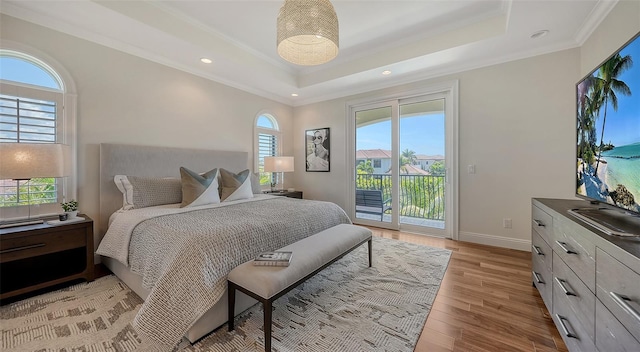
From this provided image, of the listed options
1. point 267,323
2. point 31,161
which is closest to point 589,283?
point 267,323

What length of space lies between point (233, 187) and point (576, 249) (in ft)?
10.3

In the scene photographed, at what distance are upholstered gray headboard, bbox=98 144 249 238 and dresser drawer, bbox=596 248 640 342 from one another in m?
3.88

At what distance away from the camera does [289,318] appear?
173cm

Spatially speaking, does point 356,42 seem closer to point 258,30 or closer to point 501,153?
point 258,30

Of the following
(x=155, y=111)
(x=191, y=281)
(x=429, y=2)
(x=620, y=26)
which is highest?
(x=429, y=2)

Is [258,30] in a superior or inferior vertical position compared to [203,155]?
superior

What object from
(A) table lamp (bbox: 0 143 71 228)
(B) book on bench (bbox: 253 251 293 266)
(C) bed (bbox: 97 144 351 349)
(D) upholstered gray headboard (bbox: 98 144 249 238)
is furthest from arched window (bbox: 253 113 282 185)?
(B) book on bench (bbox: 253 251 293 266)

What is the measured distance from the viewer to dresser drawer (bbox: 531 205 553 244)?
170cm

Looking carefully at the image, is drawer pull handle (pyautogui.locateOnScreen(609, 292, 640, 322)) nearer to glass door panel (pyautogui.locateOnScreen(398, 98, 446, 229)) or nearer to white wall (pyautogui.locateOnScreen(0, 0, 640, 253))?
white wall (pyautogui.locateOnScreen(0, 0, 640, 253))

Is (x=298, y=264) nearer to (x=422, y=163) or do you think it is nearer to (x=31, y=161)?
(x=31, y=161)

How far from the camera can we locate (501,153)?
316 centimetres

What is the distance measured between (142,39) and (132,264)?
2421 millimetres

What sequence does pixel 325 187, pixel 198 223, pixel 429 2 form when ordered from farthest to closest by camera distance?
pixel 325 187 < pixel 429 2 < pixel 198 223

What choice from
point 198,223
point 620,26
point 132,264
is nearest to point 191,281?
point 198,223
